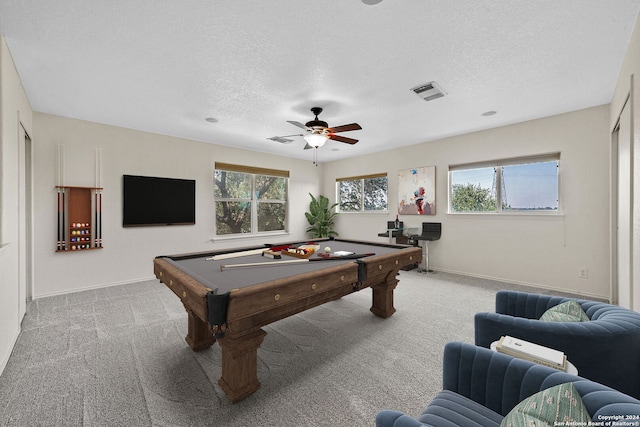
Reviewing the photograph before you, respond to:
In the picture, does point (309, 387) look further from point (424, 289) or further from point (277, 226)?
point (277, 226)

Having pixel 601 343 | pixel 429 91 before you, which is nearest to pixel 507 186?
pixel 429 91

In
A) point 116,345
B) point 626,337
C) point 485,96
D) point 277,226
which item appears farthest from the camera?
point 277,226

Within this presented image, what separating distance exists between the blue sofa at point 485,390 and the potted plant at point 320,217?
225 inches

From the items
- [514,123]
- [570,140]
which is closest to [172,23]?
[514,123]

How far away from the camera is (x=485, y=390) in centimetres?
112

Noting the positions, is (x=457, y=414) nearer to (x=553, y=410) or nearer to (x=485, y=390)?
(x=485, y=390)

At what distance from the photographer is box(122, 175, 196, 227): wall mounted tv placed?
172 inches

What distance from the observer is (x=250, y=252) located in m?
2.85

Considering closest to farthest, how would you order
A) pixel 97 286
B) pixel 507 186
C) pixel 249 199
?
pixel 97 286
pixel 507 186
pixel 249 199

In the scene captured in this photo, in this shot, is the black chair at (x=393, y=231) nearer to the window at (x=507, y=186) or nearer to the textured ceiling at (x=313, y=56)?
the window at (x=507, y=186)

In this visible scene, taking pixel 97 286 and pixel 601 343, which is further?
pixel 97 286

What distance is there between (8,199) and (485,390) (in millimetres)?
3819

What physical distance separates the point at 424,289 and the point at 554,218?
7.26 feet

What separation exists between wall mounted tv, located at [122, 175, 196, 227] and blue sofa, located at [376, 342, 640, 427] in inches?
192
